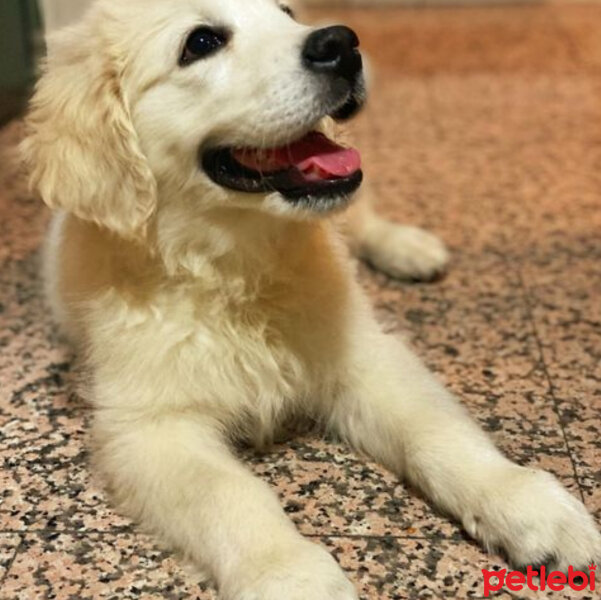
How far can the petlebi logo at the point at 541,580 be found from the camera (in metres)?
1.34

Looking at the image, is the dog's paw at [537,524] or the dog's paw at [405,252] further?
the dog's paw at [405,252]

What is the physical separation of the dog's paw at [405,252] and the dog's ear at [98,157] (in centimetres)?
94

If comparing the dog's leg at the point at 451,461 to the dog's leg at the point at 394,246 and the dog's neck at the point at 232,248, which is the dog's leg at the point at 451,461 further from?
the dog's leg at the point at 394,246

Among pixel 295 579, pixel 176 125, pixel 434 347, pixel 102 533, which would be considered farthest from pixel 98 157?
pixel 434 347

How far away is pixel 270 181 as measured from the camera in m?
1.51

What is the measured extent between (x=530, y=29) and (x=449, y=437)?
349cm

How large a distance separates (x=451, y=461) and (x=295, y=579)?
1.12 ft

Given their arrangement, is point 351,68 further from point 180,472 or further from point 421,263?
point 421,263

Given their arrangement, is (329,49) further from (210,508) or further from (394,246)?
(394,246)

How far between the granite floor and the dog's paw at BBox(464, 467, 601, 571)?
0.17ft

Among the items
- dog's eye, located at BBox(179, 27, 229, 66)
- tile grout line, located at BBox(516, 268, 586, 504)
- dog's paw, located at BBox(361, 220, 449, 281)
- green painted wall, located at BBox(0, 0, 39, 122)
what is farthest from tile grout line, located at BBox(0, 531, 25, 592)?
green painted wall, located at BBox(0, 0, 39, 122)

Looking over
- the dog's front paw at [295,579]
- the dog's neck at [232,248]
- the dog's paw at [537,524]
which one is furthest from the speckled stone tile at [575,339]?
the dog's neck at [232,248]

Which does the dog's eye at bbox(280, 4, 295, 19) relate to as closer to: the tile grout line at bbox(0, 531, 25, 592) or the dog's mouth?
the dog's mouth

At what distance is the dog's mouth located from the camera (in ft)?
4.90
